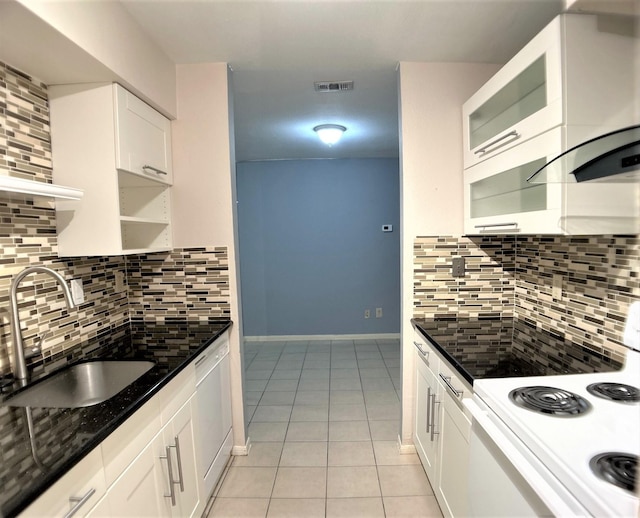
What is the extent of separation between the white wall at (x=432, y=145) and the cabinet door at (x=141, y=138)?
1418 millimetres

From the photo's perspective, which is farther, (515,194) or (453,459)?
(515,194)

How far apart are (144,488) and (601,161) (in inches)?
69.5

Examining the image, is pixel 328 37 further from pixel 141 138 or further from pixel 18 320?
pixel 18 320

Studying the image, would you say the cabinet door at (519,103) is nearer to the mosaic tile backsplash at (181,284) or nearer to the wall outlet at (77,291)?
the mosaic tile backsplash at (181,284)

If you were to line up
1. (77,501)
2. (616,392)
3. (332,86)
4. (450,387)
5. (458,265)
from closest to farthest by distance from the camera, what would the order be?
(77,501), (616,392), (450,387), (458,265), (332,86)

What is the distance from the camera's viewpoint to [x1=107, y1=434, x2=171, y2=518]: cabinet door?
1017mm

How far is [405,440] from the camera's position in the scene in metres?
2.19

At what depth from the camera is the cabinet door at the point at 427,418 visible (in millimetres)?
1702

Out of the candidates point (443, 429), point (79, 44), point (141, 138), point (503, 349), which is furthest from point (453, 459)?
point (79, 44)

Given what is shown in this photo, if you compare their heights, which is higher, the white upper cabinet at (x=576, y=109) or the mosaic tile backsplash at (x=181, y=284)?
the white upper cabinet at (x=576, y=109)

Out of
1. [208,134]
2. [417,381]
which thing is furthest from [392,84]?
[417,381]

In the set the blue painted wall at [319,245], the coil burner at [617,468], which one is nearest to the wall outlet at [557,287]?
the coil burner at [617,468]

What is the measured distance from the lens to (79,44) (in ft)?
3.99

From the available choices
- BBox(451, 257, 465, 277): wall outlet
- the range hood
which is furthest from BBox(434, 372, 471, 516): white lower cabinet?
the range hood
